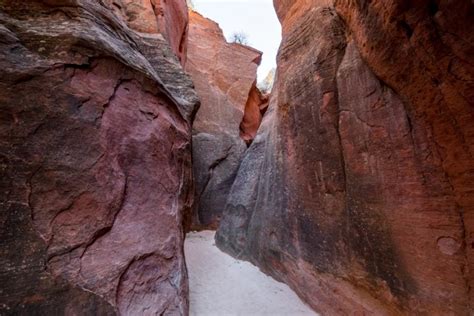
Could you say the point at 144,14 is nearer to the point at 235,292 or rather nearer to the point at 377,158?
the point at 377,158

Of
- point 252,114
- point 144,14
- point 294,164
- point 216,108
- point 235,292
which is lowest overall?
point 235,292

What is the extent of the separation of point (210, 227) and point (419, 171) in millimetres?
7981

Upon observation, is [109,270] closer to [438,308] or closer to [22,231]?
[22,231]

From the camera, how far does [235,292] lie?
446cm

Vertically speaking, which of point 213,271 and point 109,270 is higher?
point 109,270

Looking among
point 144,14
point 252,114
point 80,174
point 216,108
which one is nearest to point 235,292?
point 80,174

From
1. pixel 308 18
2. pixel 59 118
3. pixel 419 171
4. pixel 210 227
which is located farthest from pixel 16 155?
pixel 210 227

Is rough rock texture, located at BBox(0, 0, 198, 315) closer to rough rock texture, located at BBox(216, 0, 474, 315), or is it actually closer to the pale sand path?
the pale sand path

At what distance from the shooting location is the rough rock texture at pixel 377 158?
2.10 meters

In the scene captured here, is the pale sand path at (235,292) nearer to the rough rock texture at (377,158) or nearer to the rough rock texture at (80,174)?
the rough rock texture at (377,158)

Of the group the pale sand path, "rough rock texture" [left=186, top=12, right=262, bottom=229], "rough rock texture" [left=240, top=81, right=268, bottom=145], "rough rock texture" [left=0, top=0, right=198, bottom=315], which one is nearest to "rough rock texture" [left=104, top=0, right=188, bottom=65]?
"rough rock texture" [left=0, top=0, right=198, bottom=315]

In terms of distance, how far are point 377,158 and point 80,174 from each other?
354 cm

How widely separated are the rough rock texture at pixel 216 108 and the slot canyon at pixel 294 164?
5331 mm

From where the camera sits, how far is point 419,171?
2.46 metres
